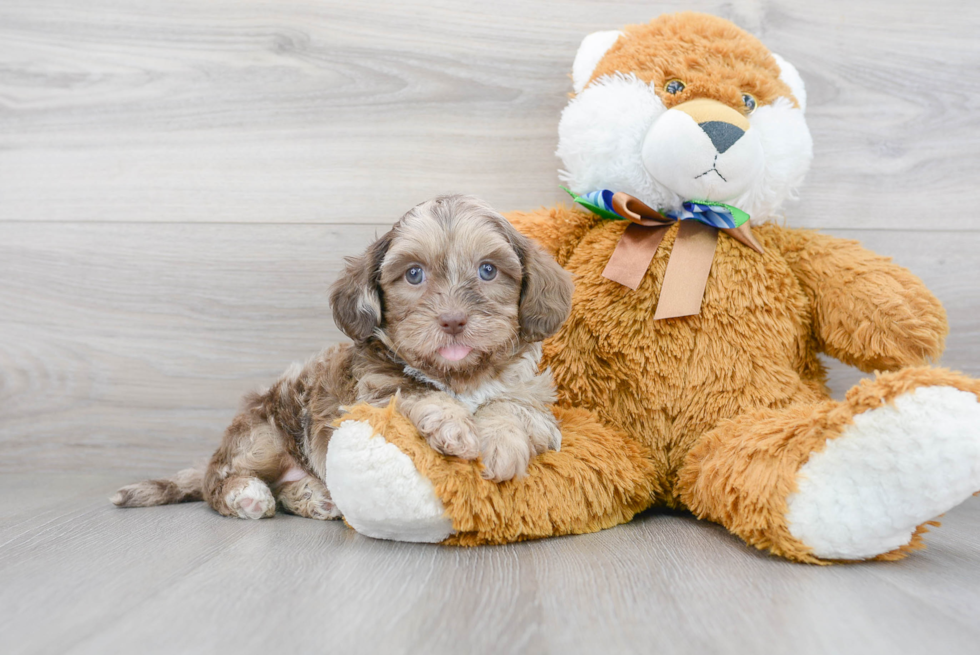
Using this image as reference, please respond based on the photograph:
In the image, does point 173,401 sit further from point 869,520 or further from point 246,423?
point 869,520

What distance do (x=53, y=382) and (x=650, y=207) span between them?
2.14 m

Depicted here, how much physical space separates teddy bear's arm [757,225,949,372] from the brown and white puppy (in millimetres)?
715

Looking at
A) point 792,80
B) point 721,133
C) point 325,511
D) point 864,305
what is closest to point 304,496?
point 325,511

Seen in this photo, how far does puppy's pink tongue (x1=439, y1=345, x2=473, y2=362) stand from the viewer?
1573mm

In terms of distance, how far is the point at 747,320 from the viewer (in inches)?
73.2

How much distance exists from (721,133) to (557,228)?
0.51 m

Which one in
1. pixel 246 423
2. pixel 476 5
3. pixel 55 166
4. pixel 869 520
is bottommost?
pixel 246 423

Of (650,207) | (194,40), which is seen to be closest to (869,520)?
(650,207)

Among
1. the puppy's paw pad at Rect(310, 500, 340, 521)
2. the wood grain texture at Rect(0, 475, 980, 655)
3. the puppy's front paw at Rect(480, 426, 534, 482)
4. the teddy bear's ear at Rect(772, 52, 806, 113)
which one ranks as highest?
the teddy bear's ear at Rect(772, 52, 806, 113)

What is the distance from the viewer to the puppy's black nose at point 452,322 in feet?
5.05

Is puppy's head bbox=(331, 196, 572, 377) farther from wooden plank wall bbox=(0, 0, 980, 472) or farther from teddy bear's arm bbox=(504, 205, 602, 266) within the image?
wooden plank wall bbox=(0, 0, 980, 472)

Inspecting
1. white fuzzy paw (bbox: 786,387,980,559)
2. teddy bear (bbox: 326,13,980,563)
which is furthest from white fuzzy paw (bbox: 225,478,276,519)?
white fuzzy paw (bbox: 786,387,980,559)

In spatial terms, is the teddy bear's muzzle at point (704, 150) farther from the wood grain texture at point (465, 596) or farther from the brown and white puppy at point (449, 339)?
the wood grain texture at point (465, 596)

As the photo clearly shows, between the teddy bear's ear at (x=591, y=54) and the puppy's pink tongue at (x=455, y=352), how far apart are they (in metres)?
0.99
